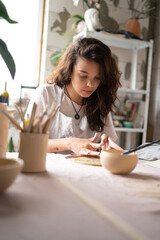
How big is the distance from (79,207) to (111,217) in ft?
0.25

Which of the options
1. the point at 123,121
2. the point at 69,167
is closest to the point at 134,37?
the point at 123,121

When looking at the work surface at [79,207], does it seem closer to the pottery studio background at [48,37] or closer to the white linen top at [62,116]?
the white linen top at [62,116]

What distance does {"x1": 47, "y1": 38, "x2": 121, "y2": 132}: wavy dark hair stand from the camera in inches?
62.6

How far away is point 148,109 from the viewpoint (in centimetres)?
347

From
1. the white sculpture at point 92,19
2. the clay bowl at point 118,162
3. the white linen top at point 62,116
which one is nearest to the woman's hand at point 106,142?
the clay bowl at point 118,162

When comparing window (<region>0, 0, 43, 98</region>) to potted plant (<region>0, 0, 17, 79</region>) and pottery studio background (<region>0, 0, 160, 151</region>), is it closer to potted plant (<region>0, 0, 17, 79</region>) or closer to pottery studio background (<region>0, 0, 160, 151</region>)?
pottery studio background (<region>0, 0, 160, 151</region>)

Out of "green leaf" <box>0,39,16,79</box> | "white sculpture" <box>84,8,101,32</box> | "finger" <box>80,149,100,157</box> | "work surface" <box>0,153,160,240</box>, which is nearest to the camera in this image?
"work surface" <box>0,153,160,240</box>

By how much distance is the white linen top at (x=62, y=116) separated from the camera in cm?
163

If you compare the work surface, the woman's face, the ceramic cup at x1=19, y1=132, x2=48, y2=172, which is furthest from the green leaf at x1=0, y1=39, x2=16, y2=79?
the woman's face

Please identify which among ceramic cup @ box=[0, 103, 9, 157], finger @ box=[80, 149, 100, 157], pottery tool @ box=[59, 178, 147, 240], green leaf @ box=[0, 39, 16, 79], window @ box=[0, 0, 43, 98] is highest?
window @ box=[0, 0, 43, 98]

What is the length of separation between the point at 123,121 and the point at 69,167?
2264 mm

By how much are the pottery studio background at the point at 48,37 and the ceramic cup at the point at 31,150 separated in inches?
82.4

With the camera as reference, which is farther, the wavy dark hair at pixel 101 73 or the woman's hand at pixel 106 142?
the wavy dark hair at pixel 101 73

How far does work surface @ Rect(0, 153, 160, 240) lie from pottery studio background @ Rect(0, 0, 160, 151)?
2.22 m
